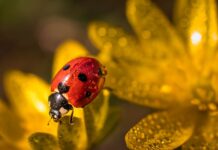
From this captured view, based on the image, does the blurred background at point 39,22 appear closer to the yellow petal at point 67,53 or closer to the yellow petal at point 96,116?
the yellow petal at point 67,53

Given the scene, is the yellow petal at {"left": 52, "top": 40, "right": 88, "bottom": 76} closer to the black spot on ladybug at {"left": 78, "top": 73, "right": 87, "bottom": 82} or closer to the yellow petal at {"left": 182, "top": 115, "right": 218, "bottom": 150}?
the black spot on ladybug at {"left": 78, "top": 73, "right": 87, "bottom": 82}

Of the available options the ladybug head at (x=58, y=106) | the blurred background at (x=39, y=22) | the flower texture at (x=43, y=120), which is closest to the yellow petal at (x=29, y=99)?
the flower texture at (x=43, y=120)

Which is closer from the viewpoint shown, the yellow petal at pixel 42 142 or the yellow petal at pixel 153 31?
the yellow petal at pixel 42 142

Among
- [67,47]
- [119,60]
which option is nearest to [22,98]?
[67,47]

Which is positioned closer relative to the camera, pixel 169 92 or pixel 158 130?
pixel 158 130

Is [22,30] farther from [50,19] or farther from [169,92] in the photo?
[169,92]

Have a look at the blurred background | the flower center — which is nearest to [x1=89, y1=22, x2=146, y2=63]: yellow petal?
the flower center

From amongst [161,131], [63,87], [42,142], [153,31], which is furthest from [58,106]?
[153,31]
